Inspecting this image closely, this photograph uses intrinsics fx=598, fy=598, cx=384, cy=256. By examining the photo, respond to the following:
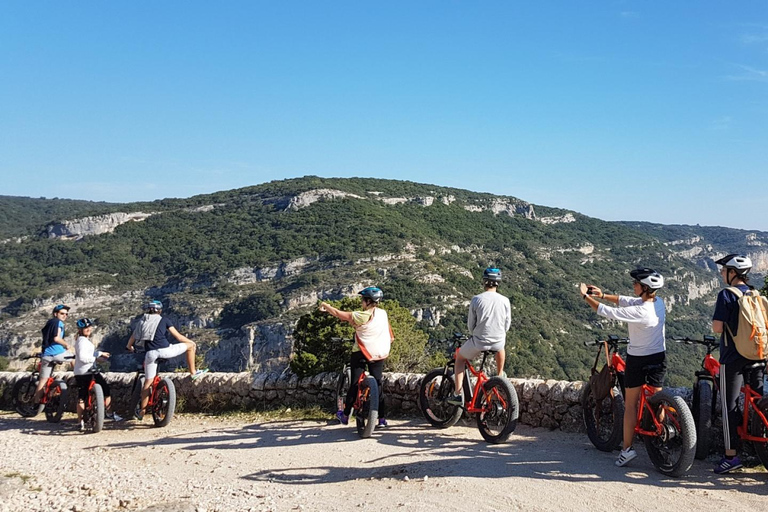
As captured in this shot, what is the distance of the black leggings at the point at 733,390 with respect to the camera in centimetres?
461

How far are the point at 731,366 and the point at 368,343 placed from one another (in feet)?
11.0

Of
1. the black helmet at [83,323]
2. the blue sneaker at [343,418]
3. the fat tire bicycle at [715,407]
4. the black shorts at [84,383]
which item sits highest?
the black helmet at [83,323]

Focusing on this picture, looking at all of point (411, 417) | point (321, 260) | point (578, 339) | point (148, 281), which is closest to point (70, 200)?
point (148, 281)

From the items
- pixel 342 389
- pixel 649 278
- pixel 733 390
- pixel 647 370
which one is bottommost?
pixel 342 389

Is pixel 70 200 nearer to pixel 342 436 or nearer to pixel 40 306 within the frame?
pixel 40 306

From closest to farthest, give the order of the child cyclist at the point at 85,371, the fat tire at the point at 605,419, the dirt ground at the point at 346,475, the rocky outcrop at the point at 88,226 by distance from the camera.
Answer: the dirt ground at the point at 346,475 < the fat tire at the point at 605,419 < the child cyclist at the point at 85,371 < the rocky outcrop at the point at 88,226

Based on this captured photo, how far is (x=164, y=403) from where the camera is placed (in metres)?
7.30

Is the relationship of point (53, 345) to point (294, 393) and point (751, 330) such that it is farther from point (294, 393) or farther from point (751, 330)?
point (751, 330)

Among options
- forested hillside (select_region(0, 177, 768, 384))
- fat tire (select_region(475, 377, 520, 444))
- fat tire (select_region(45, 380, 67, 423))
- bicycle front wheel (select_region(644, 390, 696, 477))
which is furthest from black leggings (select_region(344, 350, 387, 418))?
forested hillside (select_region(0, 177, 768, 384))

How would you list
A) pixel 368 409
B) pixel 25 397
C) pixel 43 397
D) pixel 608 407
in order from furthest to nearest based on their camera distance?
pixel 25 397 < pixel 43 397 < pixel 368 409 < pixel 608 407

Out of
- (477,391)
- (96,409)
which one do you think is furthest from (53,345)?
(477,391)

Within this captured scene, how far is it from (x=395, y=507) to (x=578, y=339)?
219 ft

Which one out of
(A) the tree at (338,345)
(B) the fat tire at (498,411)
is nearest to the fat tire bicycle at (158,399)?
(A) the tree at (338,345)

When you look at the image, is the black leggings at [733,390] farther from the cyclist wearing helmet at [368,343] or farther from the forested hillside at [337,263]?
the forested hillside at [337,263]
